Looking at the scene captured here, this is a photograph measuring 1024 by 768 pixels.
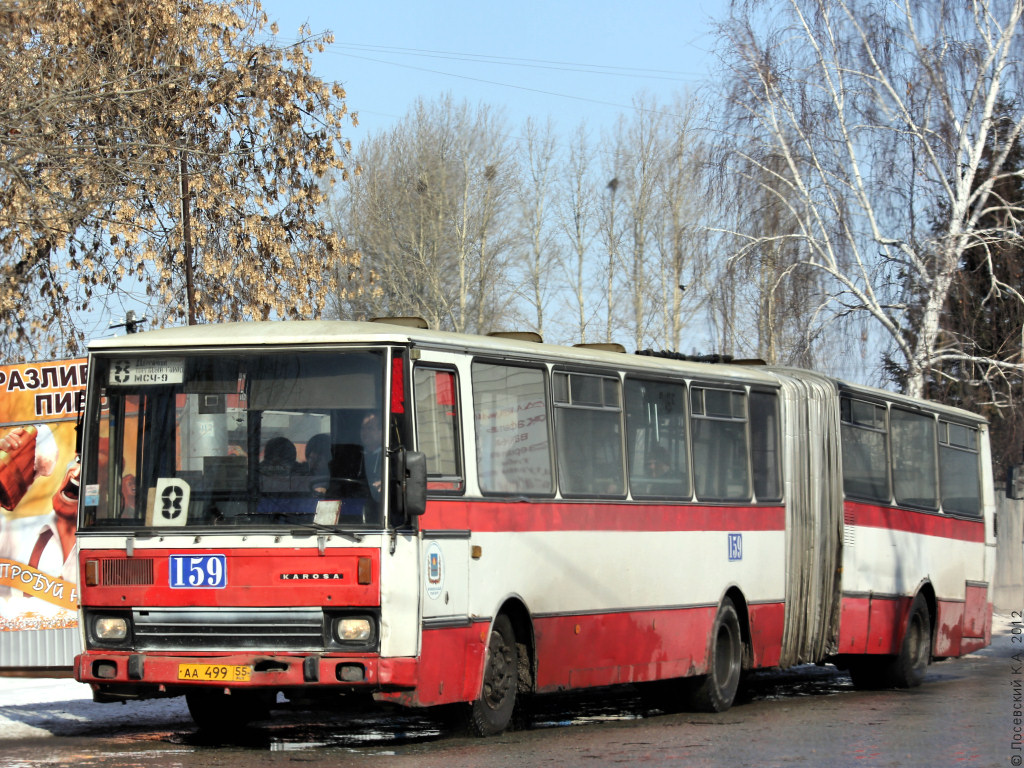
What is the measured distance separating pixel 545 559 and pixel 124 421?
3225 mm

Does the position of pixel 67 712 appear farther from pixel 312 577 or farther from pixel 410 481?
pixel 410 481

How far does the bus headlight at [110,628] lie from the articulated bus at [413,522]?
1cm

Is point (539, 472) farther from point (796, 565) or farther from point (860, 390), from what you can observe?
point (860, 390)

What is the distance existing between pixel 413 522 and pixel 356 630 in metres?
0.76

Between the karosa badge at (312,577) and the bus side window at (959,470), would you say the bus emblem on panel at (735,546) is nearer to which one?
the bus side window at (959,470)

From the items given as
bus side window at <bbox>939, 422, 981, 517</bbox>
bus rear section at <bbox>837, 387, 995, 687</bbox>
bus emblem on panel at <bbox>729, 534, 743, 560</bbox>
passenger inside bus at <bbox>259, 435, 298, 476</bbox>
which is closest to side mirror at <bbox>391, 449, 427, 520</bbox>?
passenger inside bus at <bbox>259, 435, 298, 476</bbox>

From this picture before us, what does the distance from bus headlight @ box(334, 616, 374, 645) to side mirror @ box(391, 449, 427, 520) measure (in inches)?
27.1

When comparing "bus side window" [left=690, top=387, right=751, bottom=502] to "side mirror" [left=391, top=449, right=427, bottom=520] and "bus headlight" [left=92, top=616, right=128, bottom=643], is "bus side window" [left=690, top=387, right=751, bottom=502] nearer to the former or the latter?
"side mirror" [left=391, top=449, right=427, bottom=520]

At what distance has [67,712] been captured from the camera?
1295 centimetres

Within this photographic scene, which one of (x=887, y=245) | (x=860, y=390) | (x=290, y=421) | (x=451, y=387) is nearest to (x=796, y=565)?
(x=860, y=390)

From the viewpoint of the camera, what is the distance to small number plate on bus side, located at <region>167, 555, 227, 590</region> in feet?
31.7

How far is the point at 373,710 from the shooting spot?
1302 cm

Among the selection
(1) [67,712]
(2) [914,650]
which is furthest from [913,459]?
(1) [67,712]

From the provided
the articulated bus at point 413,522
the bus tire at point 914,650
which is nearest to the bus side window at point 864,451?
the bus tire at point 914,650
